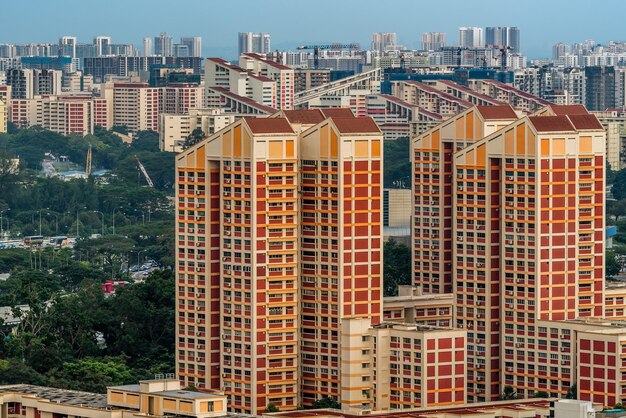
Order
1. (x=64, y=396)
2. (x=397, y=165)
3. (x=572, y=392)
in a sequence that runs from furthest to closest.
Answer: (x=397, y=165)
(x=572, y=392)
(x=64, y=396)

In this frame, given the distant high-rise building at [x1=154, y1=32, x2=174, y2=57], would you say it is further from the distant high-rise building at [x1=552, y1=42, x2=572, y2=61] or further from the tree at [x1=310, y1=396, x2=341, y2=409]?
the tree at [x1=310, y1=396, x2=341, y2=409]

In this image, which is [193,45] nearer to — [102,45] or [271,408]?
[102,45]

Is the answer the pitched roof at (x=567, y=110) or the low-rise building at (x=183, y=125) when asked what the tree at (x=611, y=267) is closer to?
the pitched roof at (x=567, y=110)

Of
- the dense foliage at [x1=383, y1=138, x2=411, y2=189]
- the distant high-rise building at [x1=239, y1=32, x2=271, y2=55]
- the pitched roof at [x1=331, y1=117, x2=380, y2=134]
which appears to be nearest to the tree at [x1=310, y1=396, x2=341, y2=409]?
the pitched roof at [x1=331, y1=117, x2=380, y2=134]

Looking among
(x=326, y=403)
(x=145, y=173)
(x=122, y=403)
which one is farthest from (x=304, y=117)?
(x=145, y=173)

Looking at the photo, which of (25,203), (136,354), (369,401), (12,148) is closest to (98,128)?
(12,148)
